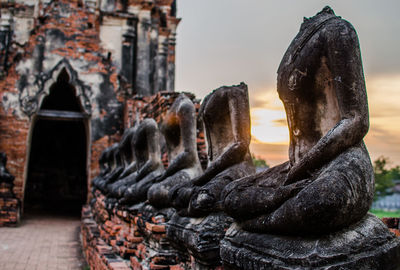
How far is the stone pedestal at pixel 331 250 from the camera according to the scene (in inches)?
67.8

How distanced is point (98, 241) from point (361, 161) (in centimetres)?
489

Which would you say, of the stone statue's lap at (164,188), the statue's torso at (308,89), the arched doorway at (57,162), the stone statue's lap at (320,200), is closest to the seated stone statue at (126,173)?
the stone statue's lap at (164,188)

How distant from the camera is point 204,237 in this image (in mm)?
2766

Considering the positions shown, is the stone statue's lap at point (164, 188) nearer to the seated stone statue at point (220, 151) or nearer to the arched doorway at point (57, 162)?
the seated stone statue at point (220, 151)

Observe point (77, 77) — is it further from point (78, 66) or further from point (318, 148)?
point (318, 148)

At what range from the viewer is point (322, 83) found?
7.77 feet

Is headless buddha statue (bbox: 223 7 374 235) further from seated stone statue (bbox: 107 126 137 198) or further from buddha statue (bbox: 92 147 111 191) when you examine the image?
buddha statue (bbox: 92 147 111 191)

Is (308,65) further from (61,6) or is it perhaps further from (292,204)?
(61,6)

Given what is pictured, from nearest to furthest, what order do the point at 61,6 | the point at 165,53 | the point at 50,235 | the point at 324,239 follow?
the point at 324,239
the point at 50,235
the point at 61,6
the point at 165,53

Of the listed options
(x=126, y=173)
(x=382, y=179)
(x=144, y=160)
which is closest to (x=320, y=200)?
(x=144, y=160)

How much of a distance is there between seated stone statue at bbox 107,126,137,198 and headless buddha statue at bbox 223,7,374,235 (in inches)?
136

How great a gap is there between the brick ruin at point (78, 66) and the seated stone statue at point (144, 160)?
5.00 m

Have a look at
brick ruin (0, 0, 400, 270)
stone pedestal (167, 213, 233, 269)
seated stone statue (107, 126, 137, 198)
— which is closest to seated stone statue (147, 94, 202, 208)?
stone pedestal (167, 213, 233, 269)

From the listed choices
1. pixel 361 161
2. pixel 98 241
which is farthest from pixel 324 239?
pixel 98 241
